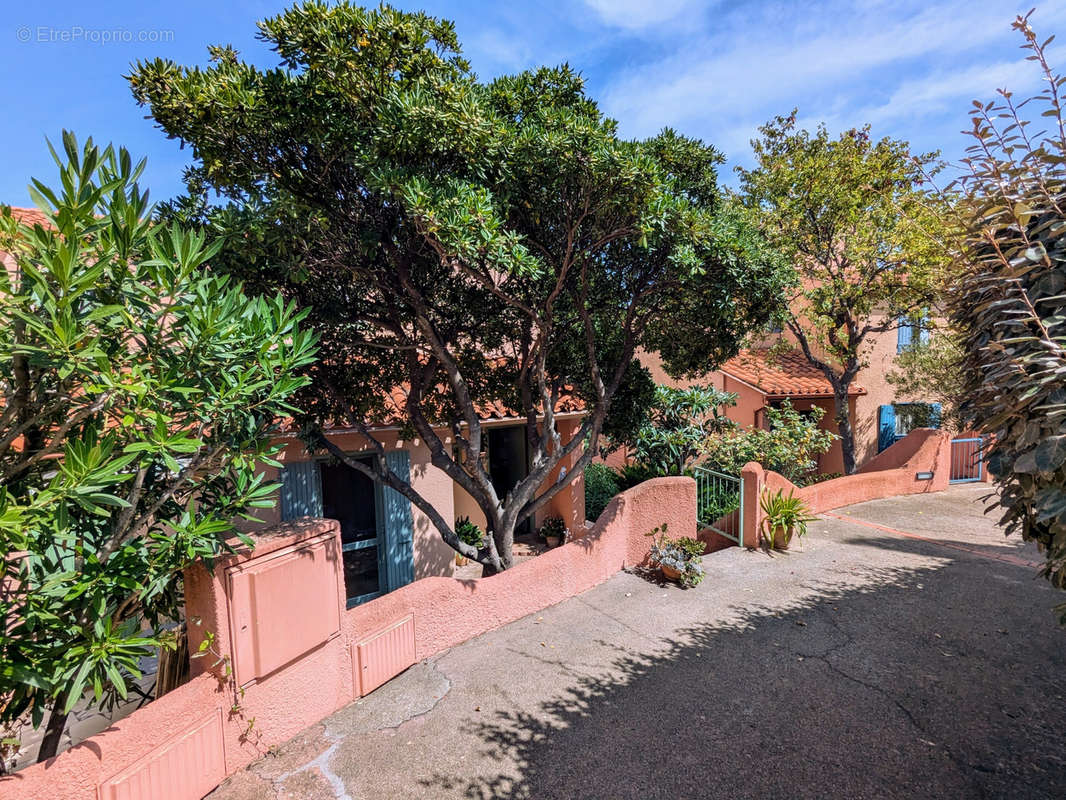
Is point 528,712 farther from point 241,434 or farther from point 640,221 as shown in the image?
point 640,221

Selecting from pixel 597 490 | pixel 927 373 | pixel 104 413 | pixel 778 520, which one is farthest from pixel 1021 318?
pixel 927 373

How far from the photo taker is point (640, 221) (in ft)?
18.2

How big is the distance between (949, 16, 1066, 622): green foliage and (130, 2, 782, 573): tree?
278cm

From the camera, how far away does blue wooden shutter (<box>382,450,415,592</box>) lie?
29.3ft

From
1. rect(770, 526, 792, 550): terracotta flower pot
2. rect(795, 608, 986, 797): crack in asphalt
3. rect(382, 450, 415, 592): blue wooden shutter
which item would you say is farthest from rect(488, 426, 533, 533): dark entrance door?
rect(795, 608, 986, 797): crack in asphalt

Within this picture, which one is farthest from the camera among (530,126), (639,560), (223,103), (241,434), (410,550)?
(410,550)

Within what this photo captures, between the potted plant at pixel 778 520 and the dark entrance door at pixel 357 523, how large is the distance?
6725 mm

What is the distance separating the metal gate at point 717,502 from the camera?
9742mm

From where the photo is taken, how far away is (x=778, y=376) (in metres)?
15.6

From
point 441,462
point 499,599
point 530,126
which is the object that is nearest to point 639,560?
point 499,599

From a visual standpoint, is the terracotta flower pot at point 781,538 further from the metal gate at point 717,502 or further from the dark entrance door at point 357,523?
the dark entrance door at point 357,523

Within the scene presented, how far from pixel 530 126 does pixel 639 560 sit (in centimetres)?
644

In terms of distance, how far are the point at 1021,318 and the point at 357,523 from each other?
8.86 meters

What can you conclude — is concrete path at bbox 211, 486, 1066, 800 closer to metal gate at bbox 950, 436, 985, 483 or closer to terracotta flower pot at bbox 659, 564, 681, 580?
terracotta flower pot at bbox 659, 564, 681, 580
